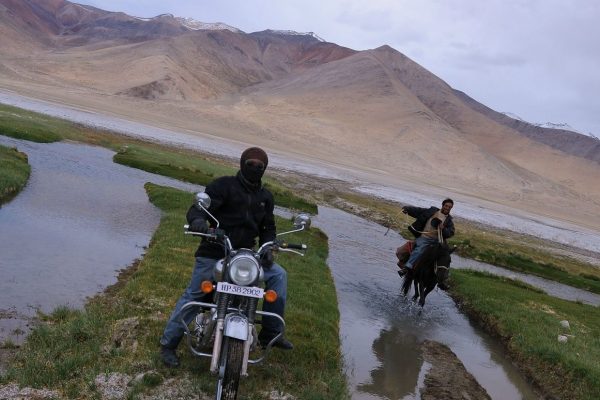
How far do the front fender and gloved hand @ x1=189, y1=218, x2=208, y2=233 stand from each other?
41.2 inches

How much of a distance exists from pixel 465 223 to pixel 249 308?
45.1 m

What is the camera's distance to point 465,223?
49625 mm

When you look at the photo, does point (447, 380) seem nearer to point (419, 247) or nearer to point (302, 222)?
point (302, 222)

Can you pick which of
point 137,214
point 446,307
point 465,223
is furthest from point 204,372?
point 465,223

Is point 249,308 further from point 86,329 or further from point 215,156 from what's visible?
point 215,156

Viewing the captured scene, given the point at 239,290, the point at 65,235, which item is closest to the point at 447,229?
the point at 239,290

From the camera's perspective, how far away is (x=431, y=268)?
15258mm

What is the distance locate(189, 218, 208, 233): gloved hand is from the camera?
6969 millimetres

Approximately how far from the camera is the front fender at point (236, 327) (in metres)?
6.41

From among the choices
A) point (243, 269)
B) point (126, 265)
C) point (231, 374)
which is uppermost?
point (243, 269)

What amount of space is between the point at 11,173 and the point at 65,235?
7.13 meters

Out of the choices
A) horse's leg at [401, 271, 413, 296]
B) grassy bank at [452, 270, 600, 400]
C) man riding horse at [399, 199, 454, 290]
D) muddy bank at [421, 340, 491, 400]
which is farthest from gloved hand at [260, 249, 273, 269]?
horse's leg at [401, 271, 413, 296]

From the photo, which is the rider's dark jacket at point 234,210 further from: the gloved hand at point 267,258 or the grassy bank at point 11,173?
the grassy bank at point 11,173

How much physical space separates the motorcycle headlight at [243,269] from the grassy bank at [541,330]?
7079mm
